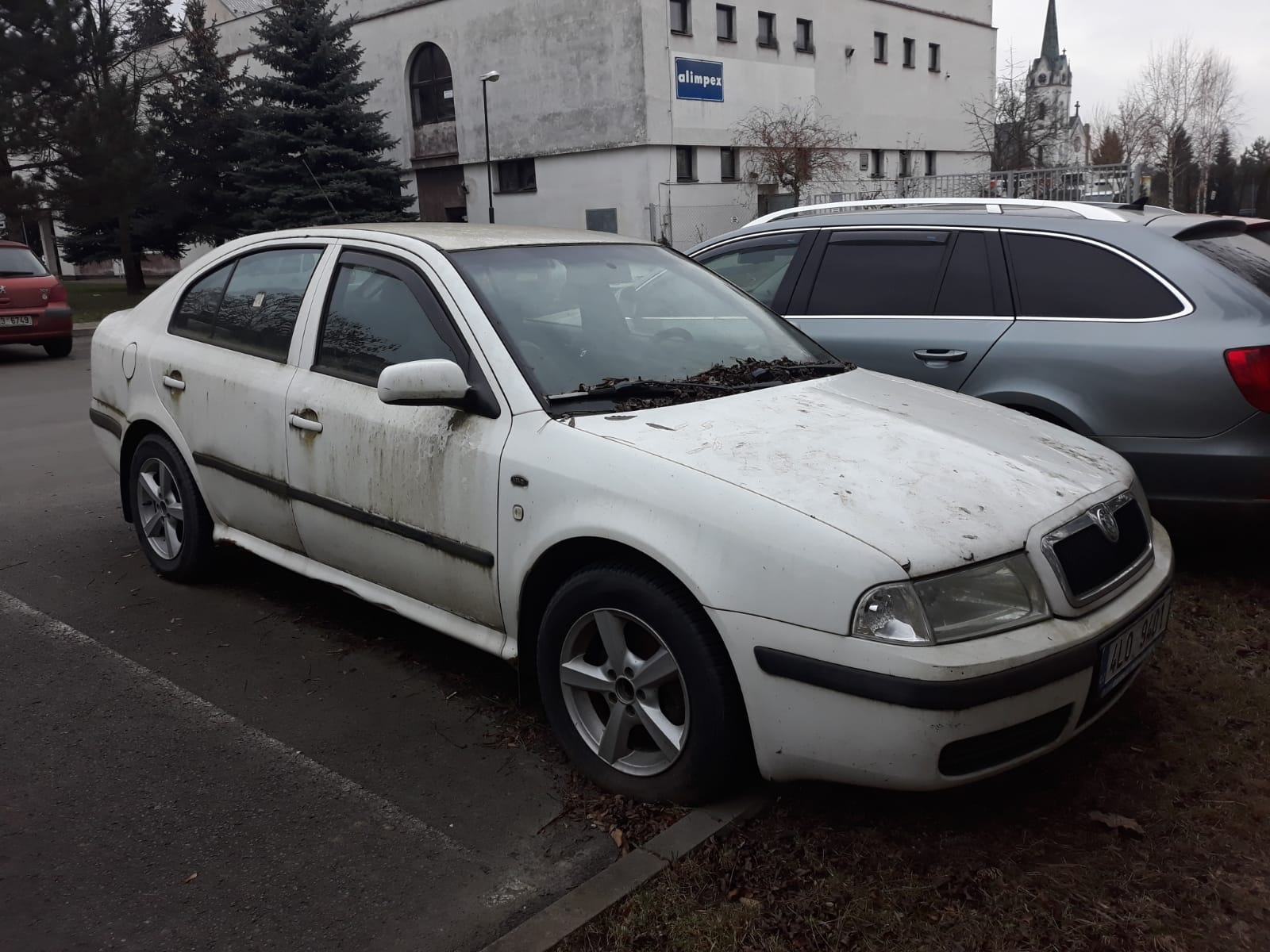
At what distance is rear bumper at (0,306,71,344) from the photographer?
1491cm

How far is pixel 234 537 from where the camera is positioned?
4.64 m

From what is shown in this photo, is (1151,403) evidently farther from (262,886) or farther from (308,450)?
(262,886)

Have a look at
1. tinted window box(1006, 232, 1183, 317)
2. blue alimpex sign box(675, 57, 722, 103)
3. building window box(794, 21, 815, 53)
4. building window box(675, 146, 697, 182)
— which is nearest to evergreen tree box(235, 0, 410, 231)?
building window box(675, 146, 697, 182)

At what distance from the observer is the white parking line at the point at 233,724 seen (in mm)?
3084

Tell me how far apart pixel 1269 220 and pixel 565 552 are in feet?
15.3

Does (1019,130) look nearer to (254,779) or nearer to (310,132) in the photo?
(310,132)

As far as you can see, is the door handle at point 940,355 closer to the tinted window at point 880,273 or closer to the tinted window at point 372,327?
the tinted window at point 880,273

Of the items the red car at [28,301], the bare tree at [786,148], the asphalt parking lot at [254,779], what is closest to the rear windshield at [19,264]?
the red car at [28,301]

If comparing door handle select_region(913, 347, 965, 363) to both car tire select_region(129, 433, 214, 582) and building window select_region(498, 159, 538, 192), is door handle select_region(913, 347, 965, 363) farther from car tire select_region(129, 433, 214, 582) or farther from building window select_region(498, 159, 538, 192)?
building window select_region(498, 159, 538, 192)

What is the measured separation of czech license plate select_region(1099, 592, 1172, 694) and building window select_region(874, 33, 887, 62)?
136 feet

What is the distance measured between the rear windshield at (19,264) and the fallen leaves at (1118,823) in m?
15.5

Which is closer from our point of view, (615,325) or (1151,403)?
(615,325)

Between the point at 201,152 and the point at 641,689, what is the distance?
→ 102 feet

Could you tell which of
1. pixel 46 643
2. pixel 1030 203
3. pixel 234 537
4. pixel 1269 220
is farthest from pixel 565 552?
pixel 1269 220
